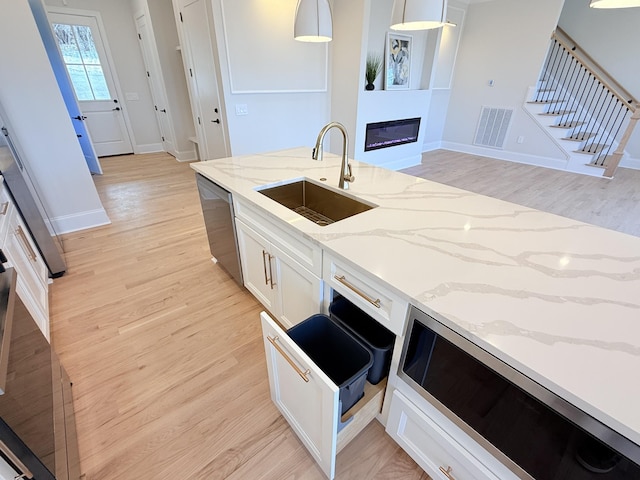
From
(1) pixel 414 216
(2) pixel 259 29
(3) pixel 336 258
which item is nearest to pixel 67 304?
(3) pixel 336 258

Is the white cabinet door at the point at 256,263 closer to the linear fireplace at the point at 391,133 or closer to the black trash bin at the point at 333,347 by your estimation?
the black trash bin at the point at 333,347

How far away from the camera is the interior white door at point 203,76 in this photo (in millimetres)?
3385

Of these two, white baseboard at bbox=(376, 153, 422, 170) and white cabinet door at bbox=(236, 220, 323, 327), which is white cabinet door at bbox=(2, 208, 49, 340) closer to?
white cabinet door at bbox=(236, 220, 323, 327)

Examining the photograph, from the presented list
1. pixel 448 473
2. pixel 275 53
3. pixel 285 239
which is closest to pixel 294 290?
pixel 285 239

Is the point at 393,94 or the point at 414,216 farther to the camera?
the point at 393,94

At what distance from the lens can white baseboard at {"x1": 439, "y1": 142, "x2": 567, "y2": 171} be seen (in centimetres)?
538

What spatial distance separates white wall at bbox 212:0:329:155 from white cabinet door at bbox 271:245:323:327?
2582 mm

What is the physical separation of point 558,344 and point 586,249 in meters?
0.63

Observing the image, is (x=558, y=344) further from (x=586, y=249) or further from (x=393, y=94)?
(x=393, y=94)

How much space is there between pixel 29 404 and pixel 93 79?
6.50 meters

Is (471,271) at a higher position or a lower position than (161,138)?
higher

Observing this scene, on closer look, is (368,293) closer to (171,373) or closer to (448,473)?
(448,473)

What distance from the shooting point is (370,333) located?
138 centimetres

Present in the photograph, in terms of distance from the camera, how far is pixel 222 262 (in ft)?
7.62
